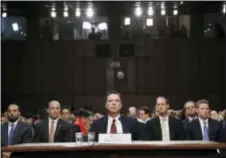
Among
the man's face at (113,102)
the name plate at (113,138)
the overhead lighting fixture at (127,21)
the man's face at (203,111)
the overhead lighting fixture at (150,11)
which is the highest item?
the overhead lighting fixture at (150,11)

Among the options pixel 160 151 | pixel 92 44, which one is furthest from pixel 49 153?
pixel 92 44

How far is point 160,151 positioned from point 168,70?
1166 cm

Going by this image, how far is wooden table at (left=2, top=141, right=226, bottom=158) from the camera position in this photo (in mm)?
4438

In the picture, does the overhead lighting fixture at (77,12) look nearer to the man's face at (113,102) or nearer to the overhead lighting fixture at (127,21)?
the overhead lighting fixture at (127,21)

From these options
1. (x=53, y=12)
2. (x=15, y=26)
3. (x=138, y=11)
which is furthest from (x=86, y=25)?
Result: (x=15, y=26)

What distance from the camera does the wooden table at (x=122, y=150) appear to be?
4.44 metres

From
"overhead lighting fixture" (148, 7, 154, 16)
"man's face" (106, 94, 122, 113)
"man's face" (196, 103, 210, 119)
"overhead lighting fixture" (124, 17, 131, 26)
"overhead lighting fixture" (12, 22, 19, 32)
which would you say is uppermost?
"overhead lighting fixture" (148, 7, 154, 16)

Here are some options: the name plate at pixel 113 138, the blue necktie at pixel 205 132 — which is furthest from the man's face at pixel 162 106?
the name plate at pixel 113 138

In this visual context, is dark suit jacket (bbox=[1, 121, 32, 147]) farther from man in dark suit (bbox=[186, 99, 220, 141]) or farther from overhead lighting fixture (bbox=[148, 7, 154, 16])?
overhead lighting fixture (bbox=[148, 7, 154, 16])

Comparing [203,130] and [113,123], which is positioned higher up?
[113,123]

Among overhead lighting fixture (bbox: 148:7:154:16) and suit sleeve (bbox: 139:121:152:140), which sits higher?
overhead lighting fixture (bbox: 148:7:154:16)

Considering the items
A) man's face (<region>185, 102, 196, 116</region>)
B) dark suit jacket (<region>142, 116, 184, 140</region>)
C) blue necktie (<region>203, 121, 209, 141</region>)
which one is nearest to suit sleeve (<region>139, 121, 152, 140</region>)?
dark suit jacket (<region>142, 116, 184, 140</region>)

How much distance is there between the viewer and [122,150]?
4.54 meters

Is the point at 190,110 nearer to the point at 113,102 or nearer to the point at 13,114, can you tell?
the point at 13,114
